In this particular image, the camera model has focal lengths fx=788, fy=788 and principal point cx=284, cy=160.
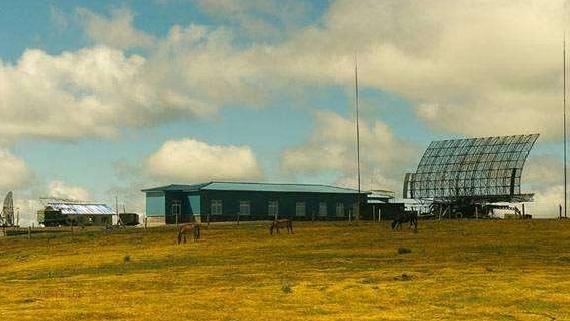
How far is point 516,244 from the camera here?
2082 inches

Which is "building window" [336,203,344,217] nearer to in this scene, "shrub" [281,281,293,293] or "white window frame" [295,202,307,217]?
"white window frame" [295,202,307,217]

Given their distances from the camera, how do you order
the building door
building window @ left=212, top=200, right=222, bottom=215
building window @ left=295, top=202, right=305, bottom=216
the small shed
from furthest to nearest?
the small shed
building window @ left=295, top=202, right=305, bottom=216
the building door
building window @ left=212, top=200, right=222, bottom=215

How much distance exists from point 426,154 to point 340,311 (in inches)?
3848

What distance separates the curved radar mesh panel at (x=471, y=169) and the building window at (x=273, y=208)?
22443mm

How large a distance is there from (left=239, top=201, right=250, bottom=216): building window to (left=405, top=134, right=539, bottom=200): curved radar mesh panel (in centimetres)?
2725

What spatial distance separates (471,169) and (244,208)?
108 feet

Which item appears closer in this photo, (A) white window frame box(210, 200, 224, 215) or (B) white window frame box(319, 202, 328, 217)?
(A) white window frame box(210, 200, 224, 215)

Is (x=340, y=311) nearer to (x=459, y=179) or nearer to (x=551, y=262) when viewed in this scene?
(x=551, y=262)

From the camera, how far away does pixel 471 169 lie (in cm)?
11288

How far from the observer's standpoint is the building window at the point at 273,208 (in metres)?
112

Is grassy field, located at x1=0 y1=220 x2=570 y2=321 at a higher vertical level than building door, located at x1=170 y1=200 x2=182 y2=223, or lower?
lower

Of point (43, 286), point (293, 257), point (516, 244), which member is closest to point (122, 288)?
point (43, 286)

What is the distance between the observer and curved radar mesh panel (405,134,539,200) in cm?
10756

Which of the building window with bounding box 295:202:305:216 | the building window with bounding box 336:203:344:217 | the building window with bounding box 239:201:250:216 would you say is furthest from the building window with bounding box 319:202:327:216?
the building window with bounding box 239:201:250:216
